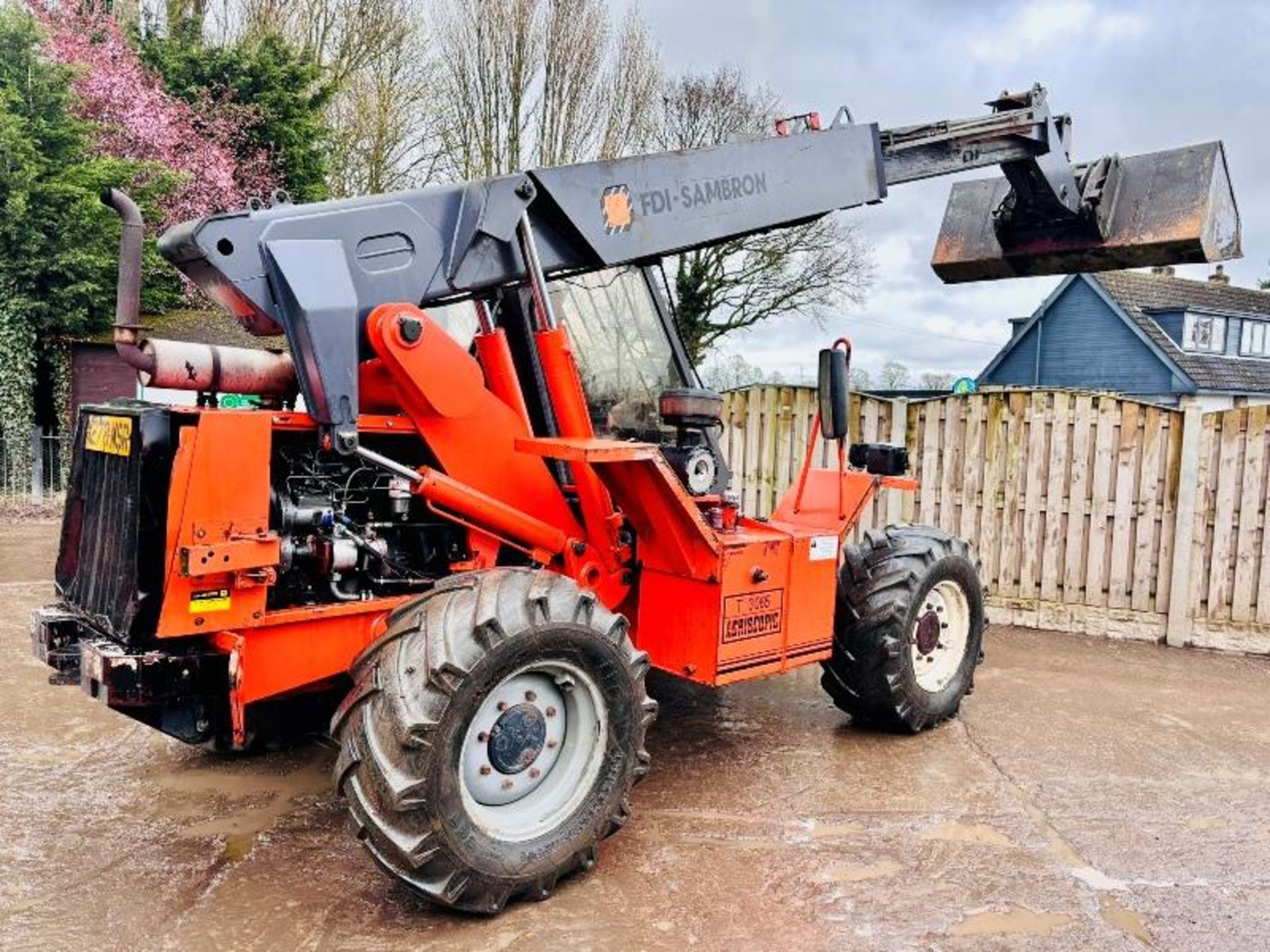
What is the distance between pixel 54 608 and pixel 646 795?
2.58m

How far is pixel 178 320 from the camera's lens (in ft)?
57.5

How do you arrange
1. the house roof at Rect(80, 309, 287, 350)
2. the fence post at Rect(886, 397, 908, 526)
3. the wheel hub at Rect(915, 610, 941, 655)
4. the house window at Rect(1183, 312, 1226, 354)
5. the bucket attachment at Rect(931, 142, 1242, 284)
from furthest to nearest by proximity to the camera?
1. the house window at Rect(1183, 312, 1226, 354)
2. the house roof at Rect(80, 309, 287, 350)
3. the fence post at Rect(886, 397, 908, 526)
4. the bucket attachment at Rect(931, 142, 1242, 284)
5. the wheel hub at Rect(915, 610, 941, 655)

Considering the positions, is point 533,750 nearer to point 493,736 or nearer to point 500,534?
point 493,736

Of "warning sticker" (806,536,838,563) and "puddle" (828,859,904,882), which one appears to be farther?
"warning sticker" (806,536,838,563)

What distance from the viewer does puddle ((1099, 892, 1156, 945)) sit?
135 inches

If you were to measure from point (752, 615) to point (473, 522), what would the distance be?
1.35m

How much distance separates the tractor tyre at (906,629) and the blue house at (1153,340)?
2547 centimetres

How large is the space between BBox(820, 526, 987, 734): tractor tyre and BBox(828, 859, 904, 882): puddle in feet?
4.67

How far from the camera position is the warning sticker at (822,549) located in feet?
16.1

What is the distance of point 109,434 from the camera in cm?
370

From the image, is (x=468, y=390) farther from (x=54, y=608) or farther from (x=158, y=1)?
(x=158, y=1)

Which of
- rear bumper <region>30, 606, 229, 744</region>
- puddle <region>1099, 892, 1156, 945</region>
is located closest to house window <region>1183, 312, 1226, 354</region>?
puddle <region>1099, 892, 1156, 945</region>

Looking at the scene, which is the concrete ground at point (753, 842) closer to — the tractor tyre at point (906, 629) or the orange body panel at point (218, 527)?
the tractor tyre at point (906, 629)

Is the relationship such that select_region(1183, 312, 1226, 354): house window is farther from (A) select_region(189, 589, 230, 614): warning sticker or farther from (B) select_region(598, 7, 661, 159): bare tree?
(A) select_region(189, 589, 230, 614): warning sticker
